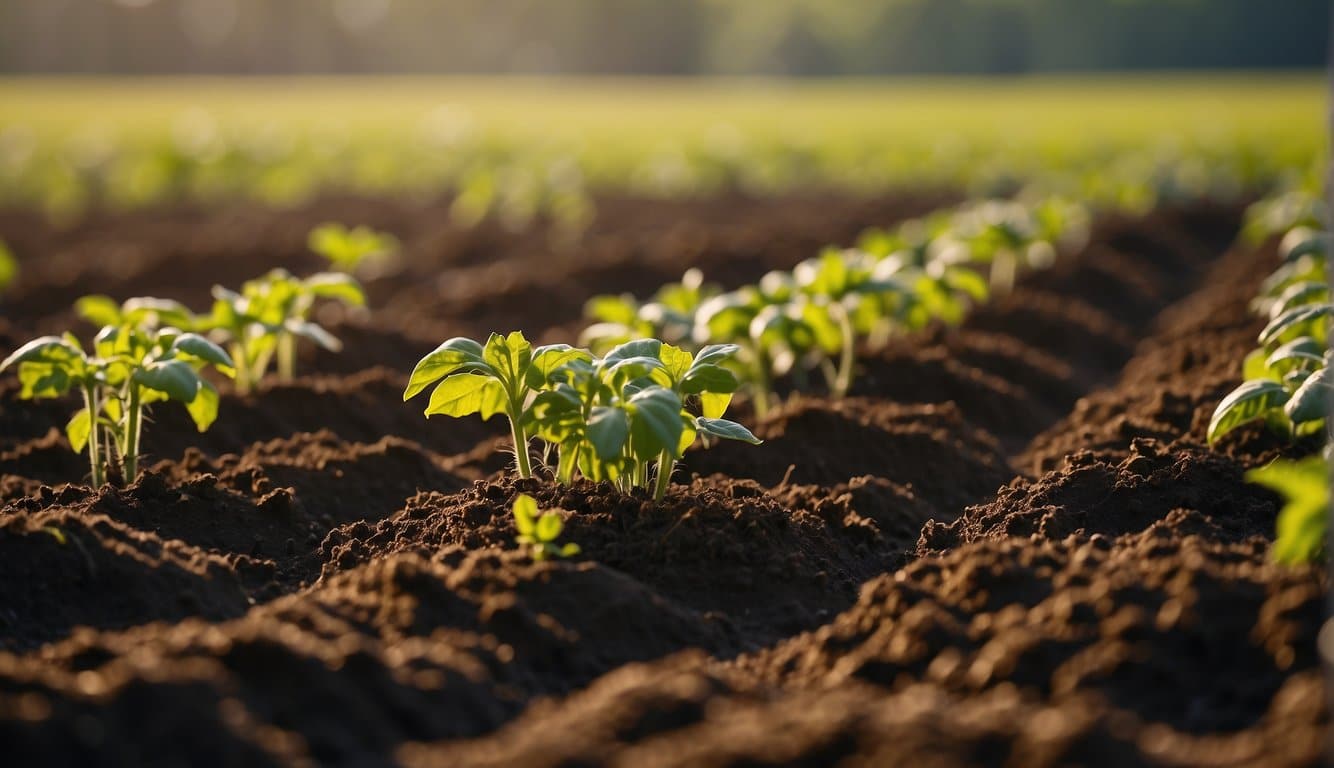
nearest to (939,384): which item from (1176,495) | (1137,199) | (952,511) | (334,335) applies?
(952,511)

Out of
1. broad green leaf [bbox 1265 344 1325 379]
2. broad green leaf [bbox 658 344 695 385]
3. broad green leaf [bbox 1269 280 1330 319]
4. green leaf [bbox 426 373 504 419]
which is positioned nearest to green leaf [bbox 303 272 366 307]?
green leaf [bbox 426 373 504 419]

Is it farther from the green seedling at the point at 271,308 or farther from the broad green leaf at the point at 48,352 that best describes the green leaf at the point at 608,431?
the green seedling at the point at 271,308

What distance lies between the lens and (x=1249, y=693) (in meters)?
3.16

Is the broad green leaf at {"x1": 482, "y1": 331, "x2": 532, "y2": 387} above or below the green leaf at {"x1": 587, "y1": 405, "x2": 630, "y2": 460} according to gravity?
above

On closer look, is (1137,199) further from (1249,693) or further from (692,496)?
(1249,693)

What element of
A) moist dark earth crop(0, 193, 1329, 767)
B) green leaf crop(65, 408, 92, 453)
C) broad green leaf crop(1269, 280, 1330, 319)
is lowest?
moist dark earth crop(0, 193, 1329, 767)

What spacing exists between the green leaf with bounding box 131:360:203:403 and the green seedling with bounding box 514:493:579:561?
1.34 m

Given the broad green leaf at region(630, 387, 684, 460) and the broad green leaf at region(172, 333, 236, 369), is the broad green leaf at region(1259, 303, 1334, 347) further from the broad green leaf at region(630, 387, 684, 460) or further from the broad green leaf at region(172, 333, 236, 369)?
the broad green leaf at region(172, 333, 236, 369)

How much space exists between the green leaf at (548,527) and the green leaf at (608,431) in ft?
0.79

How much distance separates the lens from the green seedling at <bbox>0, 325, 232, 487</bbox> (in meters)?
4.63

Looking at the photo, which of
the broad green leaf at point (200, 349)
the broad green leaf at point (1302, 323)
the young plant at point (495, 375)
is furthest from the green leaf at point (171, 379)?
the broad green leaf at point (1302, 323)

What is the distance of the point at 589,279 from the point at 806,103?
146ft

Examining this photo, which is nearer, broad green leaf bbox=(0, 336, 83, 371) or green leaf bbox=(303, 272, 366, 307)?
broad green leaf bbox=(0, 336, 83, 371)

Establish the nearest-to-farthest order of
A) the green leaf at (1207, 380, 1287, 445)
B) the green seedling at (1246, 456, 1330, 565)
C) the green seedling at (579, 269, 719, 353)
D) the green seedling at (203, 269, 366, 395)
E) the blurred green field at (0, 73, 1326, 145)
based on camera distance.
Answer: the green seedling at (1246, 456, 1330, 565) < the green leaf at (1207, 380, 1287, 445) < the green seedling at (579, 269, 719, 353) < the green seedling at (203, 269, 366, 395) < the blurred green field at (0, 73, 1326, 145)
